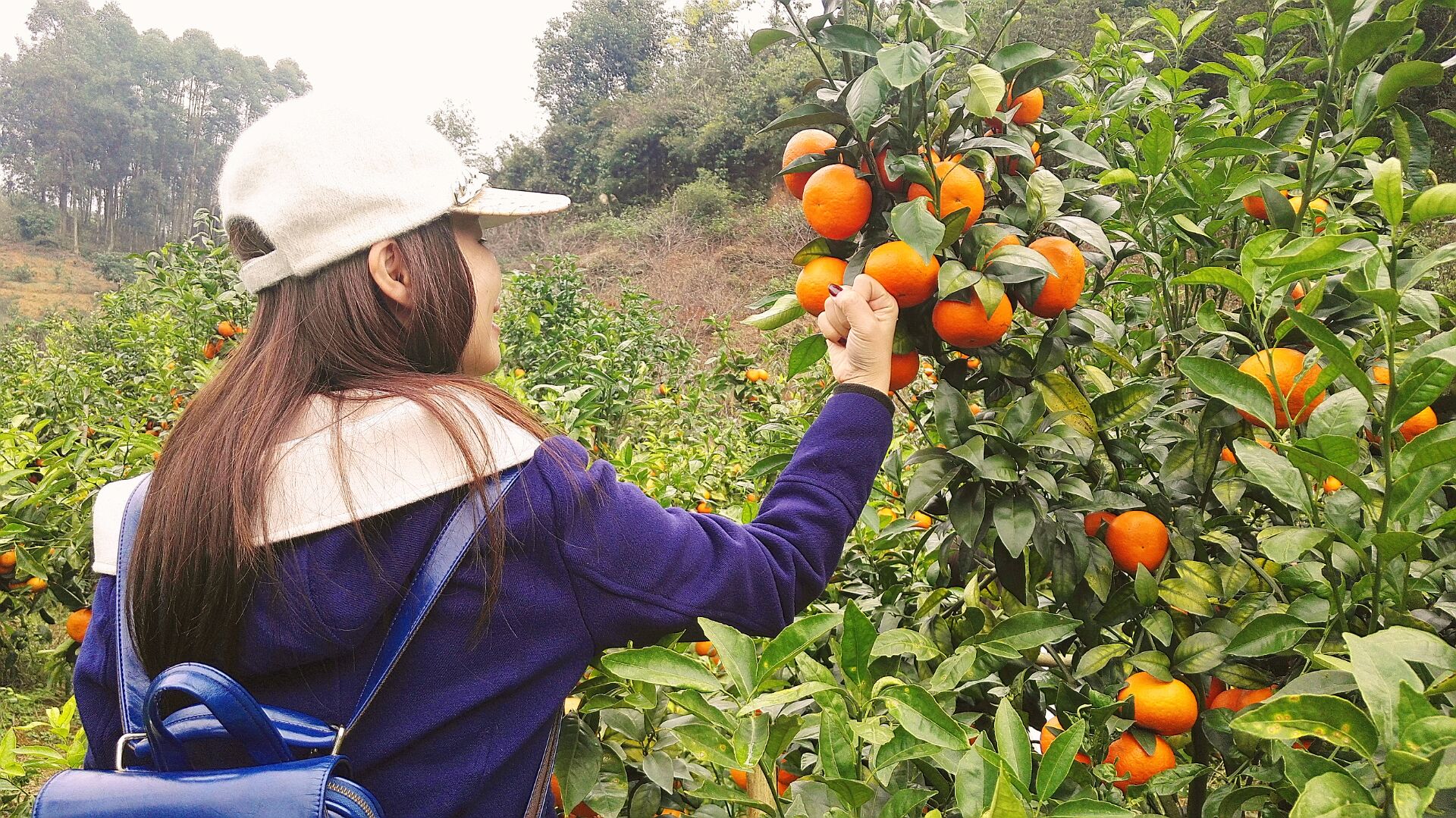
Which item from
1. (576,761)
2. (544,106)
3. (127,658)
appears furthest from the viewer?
(544,106)

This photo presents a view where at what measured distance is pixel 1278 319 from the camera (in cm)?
96

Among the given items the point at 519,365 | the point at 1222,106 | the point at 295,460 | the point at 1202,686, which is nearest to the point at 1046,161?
the point at 1222,106

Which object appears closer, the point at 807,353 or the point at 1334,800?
the point at 1334,800

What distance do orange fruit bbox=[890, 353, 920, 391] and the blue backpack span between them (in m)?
0.40

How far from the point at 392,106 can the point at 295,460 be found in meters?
0.36

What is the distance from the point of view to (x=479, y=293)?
90 cm

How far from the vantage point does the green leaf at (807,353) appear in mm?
995

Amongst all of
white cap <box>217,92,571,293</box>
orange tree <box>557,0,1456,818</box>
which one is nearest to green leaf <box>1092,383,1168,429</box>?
orange tree <box>557,0,1456,818</box>

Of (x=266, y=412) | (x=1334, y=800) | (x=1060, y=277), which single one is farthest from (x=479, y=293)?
(x=1334, y=800)

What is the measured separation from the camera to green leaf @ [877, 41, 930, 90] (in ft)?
2.44

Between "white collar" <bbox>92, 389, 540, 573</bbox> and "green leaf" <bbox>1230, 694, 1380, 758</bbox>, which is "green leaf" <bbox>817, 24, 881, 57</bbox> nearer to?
"white collar" <bbox>92, 389, 540, 573</bbox>

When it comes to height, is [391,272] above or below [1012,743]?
above

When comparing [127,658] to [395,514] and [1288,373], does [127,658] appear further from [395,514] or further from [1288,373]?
[1288,373]

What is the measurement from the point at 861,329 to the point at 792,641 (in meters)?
0.33
